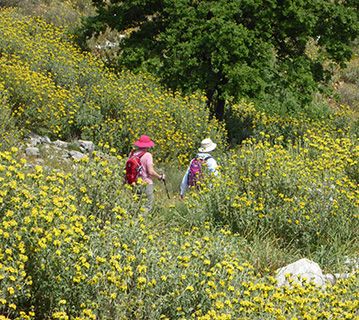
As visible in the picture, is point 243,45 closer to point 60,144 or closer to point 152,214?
point 60,144

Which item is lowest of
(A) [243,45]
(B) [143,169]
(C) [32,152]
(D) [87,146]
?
(D) [87,146]

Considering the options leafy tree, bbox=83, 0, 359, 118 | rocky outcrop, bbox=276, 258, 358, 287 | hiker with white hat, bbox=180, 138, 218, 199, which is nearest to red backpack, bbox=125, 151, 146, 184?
hiker with white hat, bbox=180, 138, 218, 199

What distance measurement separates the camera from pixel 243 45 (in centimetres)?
1319

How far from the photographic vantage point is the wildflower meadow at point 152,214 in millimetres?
4859

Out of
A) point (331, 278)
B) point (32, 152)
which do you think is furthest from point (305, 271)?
point (32, 152)

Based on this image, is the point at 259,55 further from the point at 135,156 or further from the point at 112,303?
the point at 112,303

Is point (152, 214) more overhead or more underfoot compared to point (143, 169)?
more underfoot

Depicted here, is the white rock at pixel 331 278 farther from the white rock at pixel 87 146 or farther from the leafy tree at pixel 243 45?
the leafy tree at pixel 243 45

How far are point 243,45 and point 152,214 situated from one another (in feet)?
20.5

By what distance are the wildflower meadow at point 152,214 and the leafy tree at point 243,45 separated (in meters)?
0.68

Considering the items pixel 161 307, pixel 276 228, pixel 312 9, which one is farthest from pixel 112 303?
pixel 312 9

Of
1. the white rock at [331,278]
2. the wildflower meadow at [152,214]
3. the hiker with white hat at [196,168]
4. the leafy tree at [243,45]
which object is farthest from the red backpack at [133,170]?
the leafy tree at [243,45]

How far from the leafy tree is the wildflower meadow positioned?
681 millimetres

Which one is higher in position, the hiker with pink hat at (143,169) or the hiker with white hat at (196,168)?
the hiker with pink hat at (143,169)
